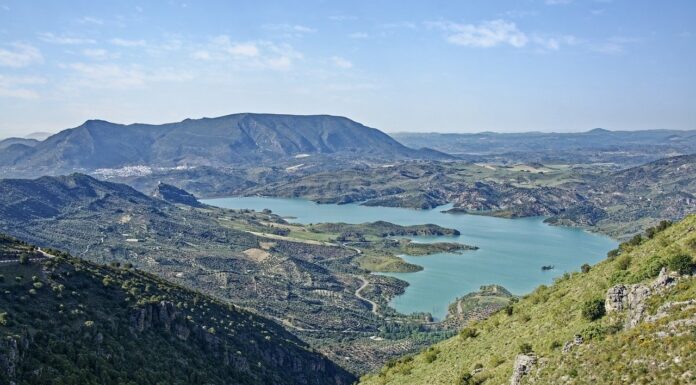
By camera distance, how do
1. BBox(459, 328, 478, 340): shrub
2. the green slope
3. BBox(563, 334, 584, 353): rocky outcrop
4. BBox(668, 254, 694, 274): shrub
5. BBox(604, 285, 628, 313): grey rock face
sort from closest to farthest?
the green slope < BBox(668, 254, 694, 274): shrub < BBox(563, 334, 584, 353): rocky outcrop < BBox(604, 285, 628, 313): grey rock face < BBox(459, 328, 478, 340): shrub

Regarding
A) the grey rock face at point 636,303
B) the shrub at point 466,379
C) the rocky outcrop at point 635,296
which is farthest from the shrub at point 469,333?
the grey rock face at point 636,303

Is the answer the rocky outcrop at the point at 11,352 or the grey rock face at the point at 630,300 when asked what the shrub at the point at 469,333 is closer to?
the grey rock face at the point at 630,300

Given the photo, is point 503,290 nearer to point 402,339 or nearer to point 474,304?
point 474,304

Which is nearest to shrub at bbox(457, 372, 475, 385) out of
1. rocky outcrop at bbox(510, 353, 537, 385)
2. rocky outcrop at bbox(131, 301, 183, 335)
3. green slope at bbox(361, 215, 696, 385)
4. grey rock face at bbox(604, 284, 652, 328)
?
green slope at bbox(361, 215, 696, 385)

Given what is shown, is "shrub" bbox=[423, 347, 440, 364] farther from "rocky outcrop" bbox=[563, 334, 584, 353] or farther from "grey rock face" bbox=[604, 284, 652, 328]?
"rocky outcrop" bbox=[563, 334, 584, 353]

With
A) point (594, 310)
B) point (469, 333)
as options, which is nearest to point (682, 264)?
point (594, 310)

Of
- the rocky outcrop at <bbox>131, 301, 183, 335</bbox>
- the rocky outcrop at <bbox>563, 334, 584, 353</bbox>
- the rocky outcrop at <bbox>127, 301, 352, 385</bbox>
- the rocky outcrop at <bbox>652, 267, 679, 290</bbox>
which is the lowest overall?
the rocky outcrop at <bbox>127, 301, 352, 385</bbox>

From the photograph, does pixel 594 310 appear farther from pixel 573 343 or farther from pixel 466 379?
pixel 466 379
